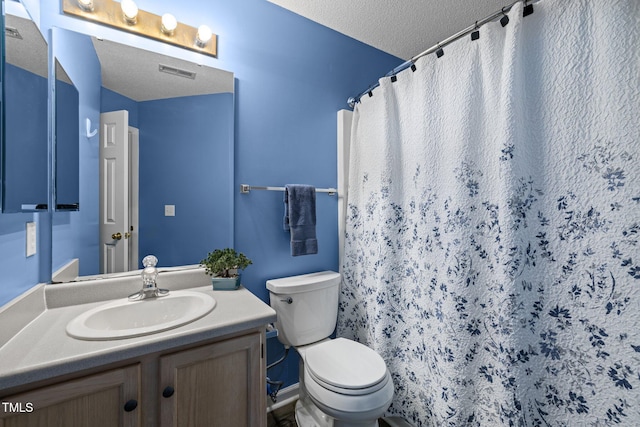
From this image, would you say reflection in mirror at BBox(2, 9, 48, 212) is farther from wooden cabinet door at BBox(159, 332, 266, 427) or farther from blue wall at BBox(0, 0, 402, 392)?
wooden cabinet door at BBox(159, 332, 266, 427)

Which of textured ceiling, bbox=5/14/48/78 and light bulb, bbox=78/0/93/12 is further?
light bulb, bbox=78/0/93/12

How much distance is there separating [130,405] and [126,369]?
0.35ft

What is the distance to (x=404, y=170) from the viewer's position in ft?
4.84

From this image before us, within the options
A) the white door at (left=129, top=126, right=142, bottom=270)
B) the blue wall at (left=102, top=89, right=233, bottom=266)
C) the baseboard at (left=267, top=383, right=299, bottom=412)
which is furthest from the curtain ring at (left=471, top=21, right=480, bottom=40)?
the baseboard at (left=267, top=383, right=299, bottom=412)

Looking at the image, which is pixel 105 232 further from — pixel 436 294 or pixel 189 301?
pixel 436 294

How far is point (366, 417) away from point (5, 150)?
152 centimetres

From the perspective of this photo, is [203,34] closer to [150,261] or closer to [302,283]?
[150,261]

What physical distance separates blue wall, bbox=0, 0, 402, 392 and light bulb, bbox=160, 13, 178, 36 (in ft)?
0.24

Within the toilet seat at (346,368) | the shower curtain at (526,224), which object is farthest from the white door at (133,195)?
the shower curtain at (526,224)

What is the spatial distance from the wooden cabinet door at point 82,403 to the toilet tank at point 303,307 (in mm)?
756

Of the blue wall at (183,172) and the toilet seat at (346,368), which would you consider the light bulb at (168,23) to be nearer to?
the blue wall at (183,172)

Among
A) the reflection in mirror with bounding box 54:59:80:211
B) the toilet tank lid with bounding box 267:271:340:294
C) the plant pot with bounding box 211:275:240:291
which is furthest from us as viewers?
the toilet tank lid with bounding box 267:271:340:294

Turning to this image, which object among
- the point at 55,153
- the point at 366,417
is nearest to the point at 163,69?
the point at 55,153

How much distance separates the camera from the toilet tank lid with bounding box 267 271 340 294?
1467 millimetres
